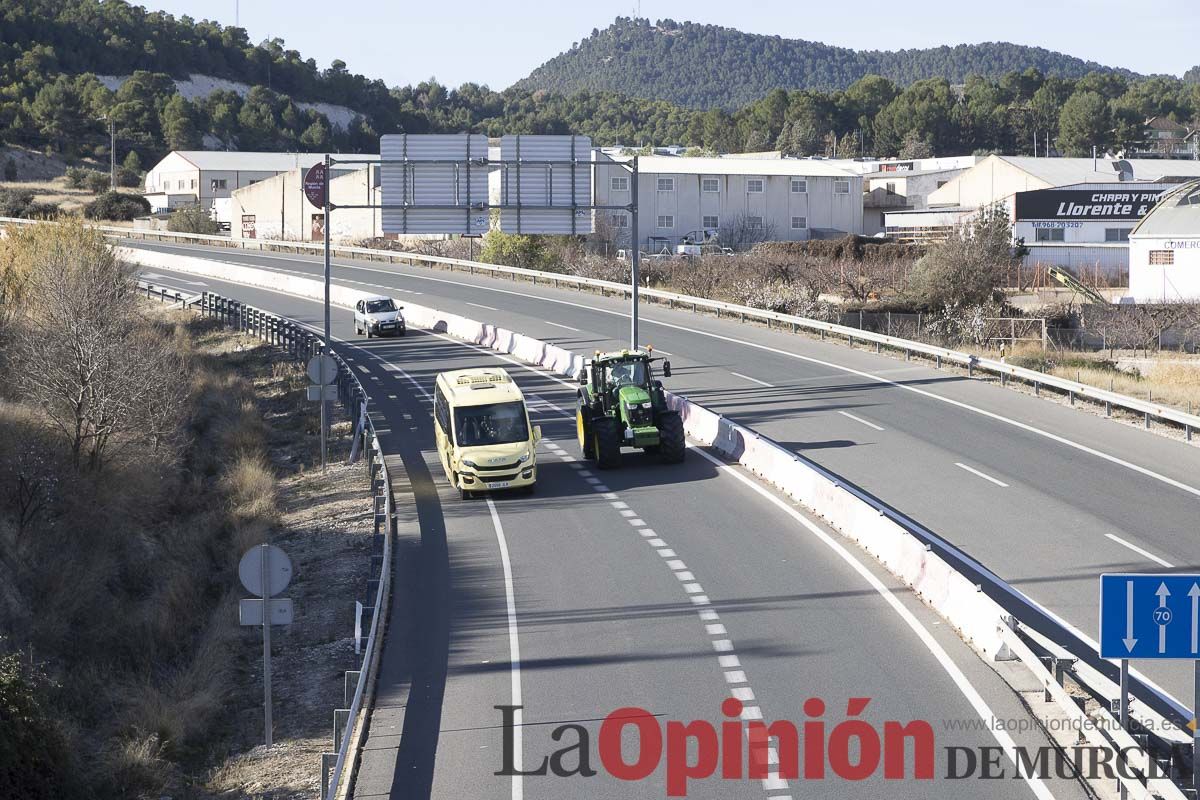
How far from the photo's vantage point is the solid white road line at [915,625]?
1305cm

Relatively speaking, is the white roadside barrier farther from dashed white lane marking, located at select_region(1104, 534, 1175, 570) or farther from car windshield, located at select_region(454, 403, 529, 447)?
car windshield, located at select_region(454, 403, 529, 447)

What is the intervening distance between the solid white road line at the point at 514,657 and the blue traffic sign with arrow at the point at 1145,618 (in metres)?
5.42

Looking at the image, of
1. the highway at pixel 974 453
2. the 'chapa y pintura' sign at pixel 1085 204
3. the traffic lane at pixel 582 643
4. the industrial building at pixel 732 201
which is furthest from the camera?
the industrial building at pixel 732 201

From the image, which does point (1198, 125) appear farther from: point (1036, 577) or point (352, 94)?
point (1036, 577)

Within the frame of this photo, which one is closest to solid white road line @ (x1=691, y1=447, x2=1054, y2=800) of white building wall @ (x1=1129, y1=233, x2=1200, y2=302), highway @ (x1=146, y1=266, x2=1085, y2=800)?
highway @ (x1=146, y1=266, x2=1085, y2=800)

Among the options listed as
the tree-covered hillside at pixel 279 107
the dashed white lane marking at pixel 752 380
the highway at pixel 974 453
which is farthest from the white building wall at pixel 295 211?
the tree-covered hillside at pixel 279 107

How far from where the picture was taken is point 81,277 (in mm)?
42906

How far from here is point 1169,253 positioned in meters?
58.5

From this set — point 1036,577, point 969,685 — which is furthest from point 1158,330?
point 969,685

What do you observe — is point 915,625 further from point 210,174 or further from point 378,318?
point 210,174

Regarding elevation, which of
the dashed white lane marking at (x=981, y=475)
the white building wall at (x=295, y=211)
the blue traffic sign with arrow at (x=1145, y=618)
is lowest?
the dashed white lane marking at (x=981, y=475)

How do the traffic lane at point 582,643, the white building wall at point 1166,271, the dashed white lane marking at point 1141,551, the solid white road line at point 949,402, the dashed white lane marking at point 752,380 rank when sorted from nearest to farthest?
the traffic lane at point 582,643 → the solid white road line at point 949,402 → the dashed white lane marking at point 1141,551 → the dashed white lane marking at point 752,380 → the white building wall at point 1166,271

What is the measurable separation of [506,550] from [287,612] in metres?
7.19

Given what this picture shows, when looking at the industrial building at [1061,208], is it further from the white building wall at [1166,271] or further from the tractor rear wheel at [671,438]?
the tractor rear wheel at [671,438]
